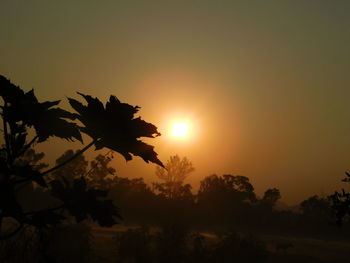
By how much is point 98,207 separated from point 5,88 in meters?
1.01

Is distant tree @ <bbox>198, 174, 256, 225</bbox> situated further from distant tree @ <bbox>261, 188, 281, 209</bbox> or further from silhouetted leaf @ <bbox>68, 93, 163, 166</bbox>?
silhouetted leaf @ <bbox>68, 93, 163, 166</bbox>

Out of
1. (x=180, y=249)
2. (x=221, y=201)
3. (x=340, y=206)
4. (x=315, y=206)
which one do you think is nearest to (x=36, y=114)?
(x=340, y=206)

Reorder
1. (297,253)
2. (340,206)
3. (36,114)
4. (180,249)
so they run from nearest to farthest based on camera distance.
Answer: (36,114) → (340,206) → (180,249) → (297,253)

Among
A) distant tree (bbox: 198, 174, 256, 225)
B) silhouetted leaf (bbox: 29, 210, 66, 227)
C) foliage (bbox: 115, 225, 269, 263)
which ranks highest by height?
distant tree (bbox: 198, 174, 256, 225)

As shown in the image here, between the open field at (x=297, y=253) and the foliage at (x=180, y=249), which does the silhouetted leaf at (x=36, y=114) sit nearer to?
the foliage at (x=180, y=249)

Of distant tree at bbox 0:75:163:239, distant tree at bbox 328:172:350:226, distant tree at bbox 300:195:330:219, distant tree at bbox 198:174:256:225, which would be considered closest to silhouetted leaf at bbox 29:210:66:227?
distant tree at bbox 0:75:163:239

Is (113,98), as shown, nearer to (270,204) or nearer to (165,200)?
(165,200)

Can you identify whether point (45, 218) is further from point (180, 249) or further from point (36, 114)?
point (180, 249)

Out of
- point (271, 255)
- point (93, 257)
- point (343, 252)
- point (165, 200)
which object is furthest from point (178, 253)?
point (165, 200)

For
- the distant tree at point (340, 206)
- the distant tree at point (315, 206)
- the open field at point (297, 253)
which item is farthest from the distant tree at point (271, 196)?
the distant tree at point (340, 206)

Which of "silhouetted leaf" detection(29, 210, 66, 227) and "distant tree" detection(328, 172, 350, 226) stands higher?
"distant tree" detection(328, 172, 350, 226)

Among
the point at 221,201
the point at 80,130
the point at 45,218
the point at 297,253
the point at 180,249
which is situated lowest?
the point at 45,218

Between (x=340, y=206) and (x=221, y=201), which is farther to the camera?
(x=221, y=201)

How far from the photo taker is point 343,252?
127 ft
